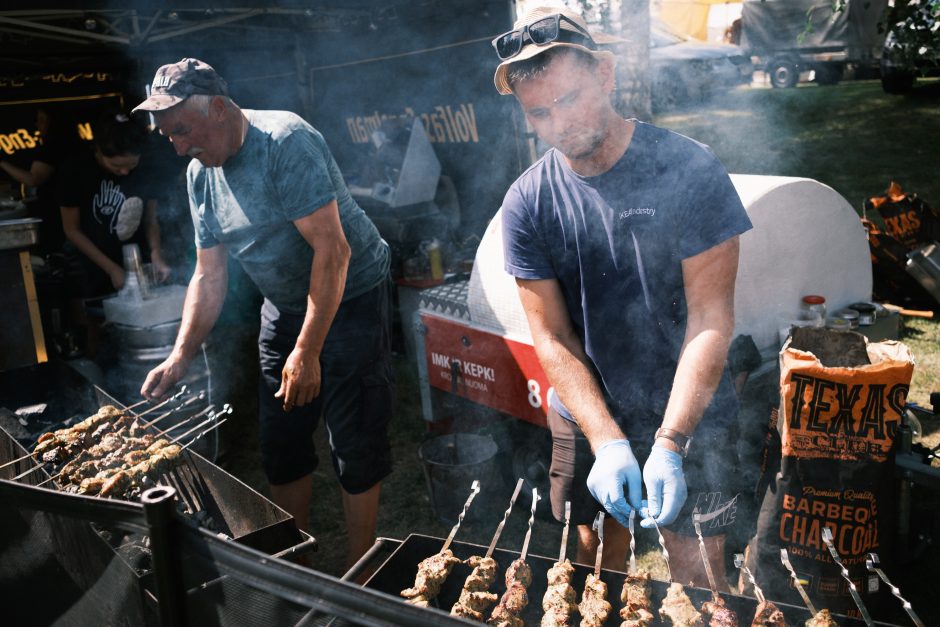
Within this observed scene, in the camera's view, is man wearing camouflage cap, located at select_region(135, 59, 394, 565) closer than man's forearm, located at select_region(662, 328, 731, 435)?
No

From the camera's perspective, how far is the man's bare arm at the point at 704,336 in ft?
7.30

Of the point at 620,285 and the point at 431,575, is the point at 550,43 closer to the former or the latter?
the point at 620,285

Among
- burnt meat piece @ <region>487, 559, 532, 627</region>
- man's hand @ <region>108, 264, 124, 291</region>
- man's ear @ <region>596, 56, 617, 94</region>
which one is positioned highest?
man's ear @ <region>596, 56, 617, 94</region>

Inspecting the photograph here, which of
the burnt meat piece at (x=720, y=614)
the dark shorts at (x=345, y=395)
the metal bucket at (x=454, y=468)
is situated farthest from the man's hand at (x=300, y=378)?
the burnt meat piece at (x=720, y=614)

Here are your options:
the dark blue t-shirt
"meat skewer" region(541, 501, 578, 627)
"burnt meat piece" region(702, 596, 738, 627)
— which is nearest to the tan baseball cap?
the dark blue t-shirt

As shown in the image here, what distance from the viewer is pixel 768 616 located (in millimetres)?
2012

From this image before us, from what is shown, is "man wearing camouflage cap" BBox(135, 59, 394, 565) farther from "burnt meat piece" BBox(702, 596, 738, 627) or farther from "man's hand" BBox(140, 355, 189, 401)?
"burnt meat piece" BBox(702, 596, 738, 627)

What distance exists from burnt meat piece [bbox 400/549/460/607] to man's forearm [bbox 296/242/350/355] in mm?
1055

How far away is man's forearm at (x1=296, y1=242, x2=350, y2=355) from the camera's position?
2.89m

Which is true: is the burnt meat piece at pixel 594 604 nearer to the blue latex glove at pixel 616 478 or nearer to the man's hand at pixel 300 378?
the blue latex glove at pixel 616 478

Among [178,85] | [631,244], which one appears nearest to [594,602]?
[631,244]

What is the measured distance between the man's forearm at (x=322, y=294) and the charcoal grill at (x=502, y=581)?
0.95 meters

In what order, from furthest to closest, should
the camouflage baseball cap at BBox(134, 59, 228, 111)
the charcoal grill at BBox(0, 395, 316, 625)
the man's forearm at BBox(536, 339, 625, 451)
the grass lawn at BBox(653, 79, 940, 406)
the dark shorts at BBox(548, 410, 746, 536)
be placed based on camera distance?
the grass lawn at BBox(653, 79, 940, 406) < the camouflage baseball cap at BBox(134, 59, 228, 111) < the dark shorts at BBox(548, 410, 746, 536) < the man's forearm at BBox(536, 339, 625, 451) < the charcoal grill at BBox(0, 395, 316, 625)

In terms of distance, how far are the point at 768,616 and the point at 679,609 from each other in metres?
0.24
